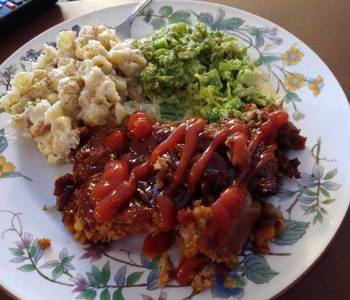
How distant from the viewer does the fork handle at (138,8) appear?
3.13 meters

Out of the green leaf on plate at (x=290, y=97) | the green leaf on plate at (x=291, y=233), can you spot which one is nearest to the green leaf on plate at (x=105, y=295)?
the green leaf on plate at (x=291, y=233)

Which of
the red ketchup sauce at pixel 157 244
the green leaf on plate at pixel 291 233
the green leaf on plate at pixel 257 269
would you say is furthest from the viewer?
the red ketchup sauce at pixel 157 244

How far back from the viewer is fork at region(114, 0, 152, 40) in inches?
121

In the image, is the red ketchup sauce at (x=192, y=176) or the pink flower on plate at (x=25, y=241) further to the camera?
the pink flower on plate at (x=25, y=241)

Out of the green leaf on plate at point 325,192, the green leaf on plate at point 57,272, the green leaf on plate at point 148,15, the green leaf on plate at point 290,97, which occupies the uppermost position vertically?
the green leaf on plate at point 148,15

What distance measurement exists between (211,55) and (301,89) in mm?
624

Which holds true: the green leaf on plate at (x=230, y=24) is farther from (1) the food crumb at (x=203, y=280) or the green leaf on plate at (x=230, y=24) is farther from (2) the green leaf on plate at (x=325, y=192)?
(1) the food crumb at (x=203, y=280)

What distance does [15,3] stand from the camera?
3.35m

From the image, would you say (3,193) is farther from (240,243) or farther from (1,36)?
(1,36)

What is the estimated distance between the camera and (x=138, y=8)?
3.14 metres

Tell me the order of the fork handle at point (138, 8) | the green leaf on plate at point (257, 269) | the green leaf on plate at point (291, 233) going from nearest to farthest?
1. the green leaf on plate at point (257, 269)
2. the green leaf on plate at point (291, 233)
3. the fork handle at point (138, 8)

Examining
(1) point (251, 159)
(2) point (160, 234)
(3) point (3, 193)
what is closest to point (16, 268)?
(3) point (3, 193)

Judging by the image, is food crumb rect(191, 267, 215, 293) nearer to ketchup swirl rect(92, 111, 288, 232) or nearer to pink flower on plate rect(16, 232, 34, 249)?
ketchup swirl rect(92, 111, 288, 232)

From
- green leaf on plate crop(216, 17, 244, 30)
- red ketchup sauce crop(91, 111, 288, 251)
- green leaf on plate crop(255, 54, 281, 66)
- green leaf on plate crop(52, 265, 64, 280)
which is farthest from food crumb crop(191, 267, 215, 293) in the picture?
→ green leaf on plate crop(216, 17, 244, 30)
